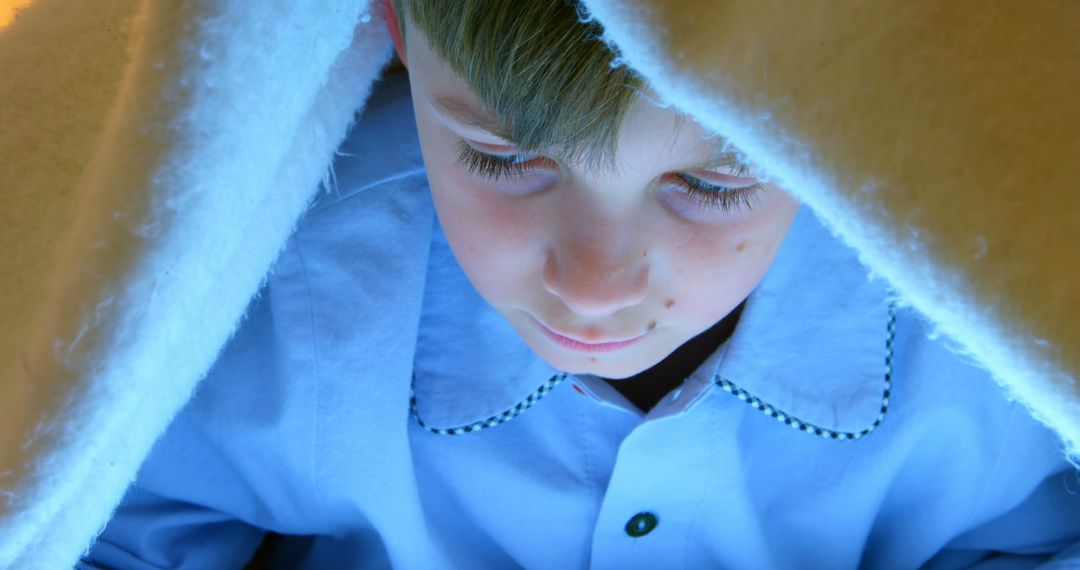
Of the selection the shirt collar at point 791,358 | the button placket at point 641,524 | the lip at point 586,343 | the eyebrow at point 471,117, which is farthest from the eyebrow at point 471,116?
the button placket at point 641,524

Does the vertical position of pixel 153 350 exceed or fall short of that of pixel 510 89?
it falls short

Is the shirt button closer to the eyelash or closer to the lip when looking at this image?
the lip

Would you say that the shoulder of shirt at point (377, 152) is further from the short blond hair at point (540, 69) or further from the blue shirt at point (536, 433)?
the short blond hair at point (540, 69)

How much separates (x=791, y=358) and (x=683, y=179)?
0.90 ft

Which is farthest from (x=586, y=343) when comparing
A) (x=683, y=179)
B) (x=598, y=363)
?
(x=683, y=179)

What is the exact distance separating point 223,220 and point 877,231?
32cm

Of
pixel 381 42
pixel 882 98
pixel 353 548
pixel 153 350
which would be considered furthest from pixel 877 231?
pixel 353 548

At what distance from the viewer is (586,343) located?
66cm

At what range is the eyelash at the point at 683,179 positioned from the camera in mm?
565

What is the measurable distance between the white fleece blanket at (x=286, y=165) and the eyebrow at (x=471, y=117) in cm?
7

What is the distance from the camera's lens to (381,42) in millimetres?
Result: 718

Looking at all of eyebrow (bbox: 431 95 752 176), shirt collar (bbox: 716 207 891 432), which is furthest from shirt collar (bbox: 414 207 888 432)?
eyebrow (bbox: 431 95 752 176)

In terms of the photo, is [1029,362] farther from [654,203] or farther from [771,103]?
[654,203]

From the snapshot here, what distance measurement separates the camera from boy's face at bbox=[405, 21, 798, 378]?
0.55 metres
